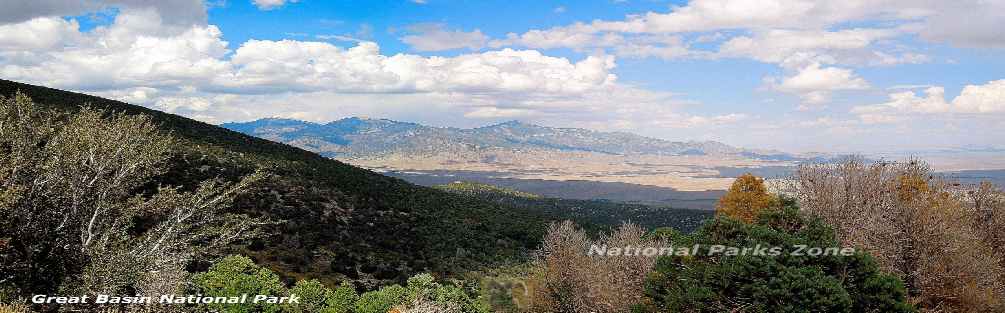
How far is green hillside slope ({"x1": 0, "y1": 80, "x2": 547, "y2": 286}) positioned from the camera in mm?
44531

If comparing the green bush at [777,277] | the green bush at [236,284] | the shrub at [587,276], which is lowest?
the shrub at [587,276]

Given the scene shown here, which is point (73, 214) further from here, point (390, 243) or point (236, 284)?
point (390, 243)

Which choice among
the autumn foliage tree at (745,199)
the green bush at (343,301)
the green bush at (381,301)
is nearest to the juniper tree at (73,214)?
the green bush at (343,301)

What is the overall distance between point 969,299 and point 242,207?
4902cm

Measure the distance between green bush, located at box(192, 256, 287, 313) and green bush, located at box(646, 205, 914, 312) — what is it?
17.2m

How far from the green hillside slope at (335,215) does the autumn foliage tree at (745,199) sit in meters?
22.3

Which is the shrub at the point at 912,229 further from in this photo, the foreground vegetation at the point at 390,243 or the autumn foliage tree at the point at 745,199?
the autumn foliage tree at the point at 745,199

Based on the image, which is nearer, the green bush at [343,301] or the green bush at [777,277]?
the green bush at [777,277]

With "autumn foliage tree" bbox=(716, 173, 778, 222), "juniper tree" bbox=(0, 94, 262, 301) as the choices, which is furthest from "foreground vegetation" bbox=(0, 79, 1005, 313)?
"autumn foliage tree" bbox=(716, 173, 778, 222)

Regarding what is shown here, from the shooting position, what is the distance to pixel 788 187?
3941 centimetres

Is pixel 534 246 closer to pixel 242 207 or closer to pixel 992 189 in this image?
pixel 242 207

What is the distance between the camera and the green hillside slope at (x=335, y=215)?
4453 cm

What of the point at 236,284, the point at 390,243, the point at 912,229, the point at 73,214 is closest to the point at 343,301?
the point at 236,284

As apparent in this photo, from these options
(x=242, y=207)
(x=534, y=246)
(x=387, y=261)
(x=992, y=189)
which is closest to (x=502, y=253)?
(x=534, y=246)
